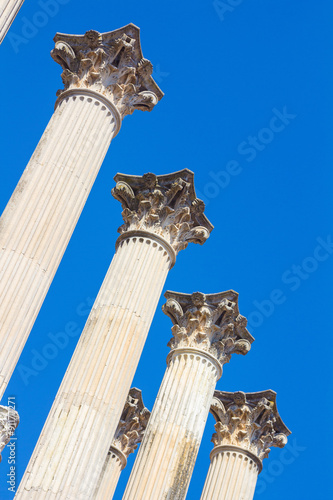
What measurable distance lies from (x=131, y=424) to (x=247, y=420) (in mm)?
6478

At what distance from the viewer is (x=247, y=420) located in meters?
40.9

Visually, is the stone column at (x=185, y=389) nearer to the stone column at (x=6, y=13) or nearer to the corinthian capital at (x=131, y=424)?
the corinthian capital at (x=131, y=424)

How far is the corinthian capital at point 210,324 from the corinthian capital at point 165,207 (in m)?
4.46

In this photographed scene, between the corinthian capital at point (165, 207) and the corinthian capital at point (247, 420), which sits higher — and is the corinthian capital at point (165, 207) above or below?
above

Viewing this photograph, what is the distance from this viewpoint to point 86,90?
2745cm

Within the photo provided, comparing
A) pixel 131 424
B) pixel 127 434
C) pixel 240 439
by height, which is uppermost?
pixel 240 439

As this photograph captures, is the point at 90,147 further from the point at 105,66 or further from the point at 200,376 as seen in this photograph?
the point at 200,376

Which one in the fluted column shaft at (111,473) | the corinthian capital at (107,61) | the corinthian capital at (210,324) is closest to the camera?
the corinthian capital at (107,61)

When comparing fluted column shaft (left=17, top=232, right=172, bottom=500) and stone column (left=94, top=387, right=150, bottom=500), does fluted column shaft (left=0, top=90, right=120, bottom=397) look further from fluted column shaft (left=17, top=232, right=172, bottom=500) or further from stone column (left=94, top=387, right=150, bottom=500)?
stone column (left=94, top=387, right=150, bottom=500)

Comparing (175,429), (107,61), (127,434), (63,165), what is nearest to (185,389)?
(175,429)

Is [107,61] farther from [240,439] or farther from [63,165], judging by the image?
[240,439]

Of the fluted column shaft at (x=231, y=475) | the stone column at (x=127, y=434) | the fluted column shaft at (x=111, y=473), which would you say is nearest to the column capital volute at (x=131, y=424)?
the stone column at (x=127, y=434)

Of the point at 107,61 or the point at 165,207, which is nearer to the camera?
the point at 107,61

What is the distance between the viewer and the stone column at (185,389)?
32.0 m
